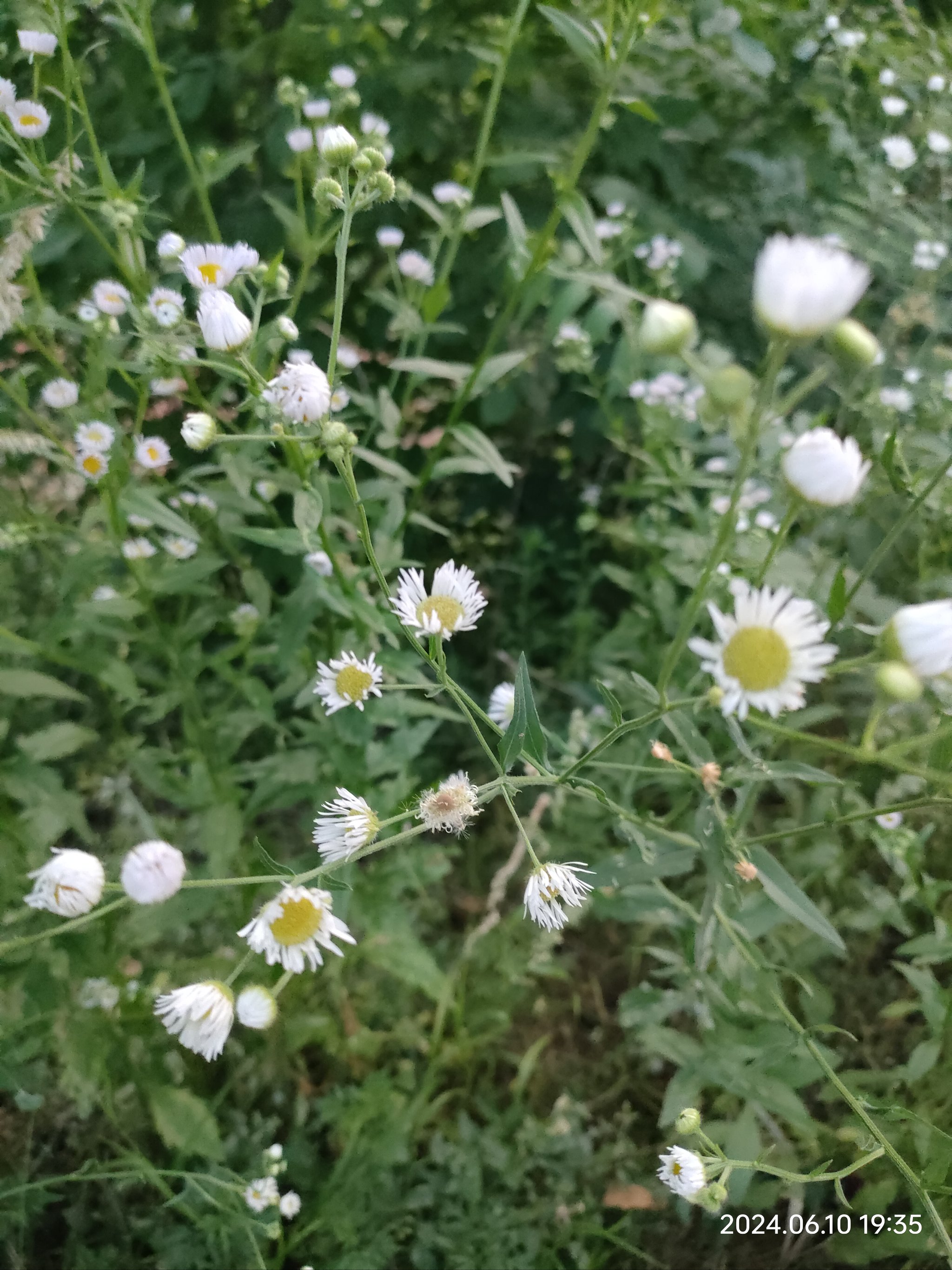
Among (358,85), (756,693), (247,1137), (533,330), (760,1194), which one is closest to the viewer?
(756,693)

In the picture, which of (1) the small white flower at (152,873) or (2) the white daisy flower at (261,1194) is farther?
(2) the white daisy flower at (261,1194)

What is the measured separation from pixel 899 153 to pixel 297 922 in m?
1.93

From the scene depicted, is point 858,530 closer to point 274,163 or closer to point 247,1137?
point 274,163

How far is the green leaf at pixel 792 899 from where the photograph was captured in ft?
2.99

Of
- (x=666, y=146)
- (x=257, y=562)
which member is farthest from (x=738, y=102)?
(x=257, y=562)

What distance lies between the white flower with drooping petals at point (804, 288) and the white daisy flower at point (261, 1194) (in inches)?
51.1

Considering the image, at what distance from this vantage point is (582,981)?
5.82ft

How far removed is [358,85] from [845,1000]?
201cm

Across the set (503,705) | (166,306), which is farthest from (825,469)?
(166,306)

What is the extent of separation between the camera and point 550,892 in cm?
79

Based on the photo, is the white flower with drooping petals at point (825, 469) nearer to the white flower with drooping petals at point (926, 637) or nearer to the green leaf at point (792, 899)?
the white flower with drooping petals at point (926, 637)

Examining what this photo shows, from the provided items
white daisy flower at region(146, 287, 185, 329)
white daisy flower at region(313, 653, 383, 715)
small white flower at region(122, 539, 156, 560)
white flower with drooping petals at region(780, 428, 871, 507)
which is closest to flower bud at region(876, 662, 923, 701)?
white flower with drooping petals at region(780, 428, 871, 507)

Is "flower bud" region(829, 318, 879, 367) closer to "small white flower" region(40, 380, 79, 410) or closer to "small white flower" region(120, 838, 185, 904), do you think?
"small white flower" region(120, 838, 185, 904)

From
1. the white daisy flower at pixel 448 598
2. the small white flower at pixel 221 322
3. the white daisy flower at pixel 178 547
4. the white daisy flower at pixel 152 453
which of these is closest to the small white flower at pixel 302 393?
the small white flower at pixel 221 322
